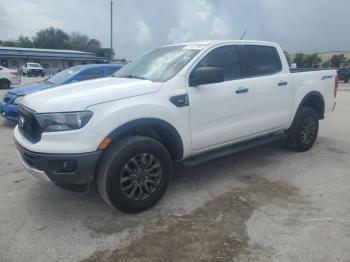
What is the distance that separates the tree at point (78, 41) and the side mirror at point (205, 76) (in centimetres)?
9584

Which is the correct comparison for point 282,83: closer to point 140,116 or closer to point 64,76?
point 140,116

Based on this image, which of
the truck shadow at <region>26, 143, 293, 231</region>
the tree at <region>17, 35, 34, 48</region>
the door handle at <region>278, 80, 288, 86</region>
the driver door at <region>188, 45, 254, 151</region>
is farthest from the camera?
the tree at <region>17, 35, 34, 48</region>

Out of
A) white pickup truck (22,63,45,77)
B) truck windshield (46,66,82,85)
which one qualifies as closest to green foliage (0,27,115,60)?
white pickup truck (22,63,45,77)

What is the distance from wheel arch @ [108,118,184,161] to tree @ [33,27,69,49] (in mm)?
93296

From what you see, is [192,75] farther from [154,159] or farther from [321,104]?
[321,104]

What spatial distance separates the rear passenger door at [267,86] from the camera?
4.55 m

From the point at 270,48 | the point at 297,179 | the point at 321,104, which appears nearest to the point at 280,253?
the point at 297,179

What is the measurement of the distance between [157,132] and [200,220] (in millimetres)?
1080

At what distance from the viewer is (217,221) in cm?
331

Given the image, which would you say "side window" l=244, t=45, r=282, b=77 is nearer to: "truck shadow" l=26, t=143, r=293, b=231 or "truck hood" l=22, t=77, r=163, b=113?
"truck shadow" l=26, t=143, r=293, b=231

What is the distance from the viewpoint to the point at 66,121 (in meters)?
3.03

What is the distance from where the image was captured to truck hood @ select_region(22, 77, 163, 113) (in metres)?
3.08

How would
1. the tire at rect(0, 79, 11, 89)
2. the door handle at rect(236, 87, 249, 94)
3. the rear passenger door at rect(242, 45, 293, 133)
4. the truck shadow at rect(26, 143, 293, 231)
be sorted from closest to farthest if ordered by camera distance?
the truck shadow at rect(26, 143, 293, 231) → the door handle at rect(236, 87, 249, 94) → the rear passenger door at rect(242, 45, 293, 133) → the tire at rect(0, 79, 11, 89)

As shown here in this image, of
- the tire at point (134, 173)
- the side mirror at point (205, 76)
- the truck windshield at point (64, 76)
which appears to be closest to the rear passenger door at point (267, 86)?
the side mirror at point (205, 76)
